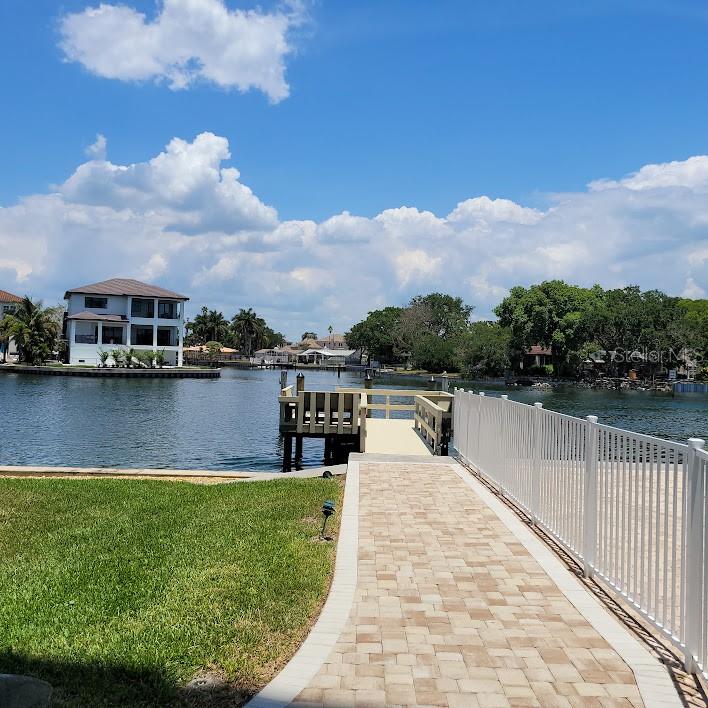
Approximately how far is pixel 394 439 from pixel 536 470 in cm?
1023

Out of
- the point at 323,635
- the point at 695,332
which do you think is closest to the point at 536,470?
the point at 323,635

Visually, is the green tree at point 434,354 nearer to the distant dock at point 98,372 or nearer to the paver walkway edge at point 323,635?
the distant dock at point 98,372

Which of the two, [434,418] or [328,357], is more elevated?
[328,357]

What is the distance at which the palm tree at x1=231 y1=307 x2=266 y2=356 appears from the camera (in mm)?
157375

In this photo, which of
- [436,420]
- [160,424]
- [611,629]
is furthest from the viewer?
[160,424]

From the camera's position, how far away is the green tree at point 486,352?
92.3 meters

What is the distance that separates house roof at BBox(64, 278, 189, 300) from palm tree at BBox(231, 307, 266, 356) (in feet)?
210

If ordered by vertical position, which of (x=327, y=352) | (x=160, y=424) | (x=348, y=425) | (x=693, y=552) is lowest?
(x=160, y=424)

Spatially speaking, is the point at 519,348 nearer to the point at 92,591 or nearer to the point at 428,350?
the point at 428,350

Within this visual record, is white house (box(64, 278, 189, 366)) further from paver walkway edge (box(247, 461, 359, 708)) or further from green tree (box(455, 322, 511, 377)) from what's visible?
paver walkway edge (box(247, 461, 359, 708))

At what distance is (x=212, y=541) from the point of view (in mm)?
7613

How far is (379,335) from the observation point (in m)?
135

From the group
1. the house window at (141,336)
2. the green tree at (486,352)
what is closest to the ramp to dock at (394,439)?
the house window at (141,336)

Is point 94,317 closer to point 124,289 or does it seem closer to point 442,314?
point 124,289
